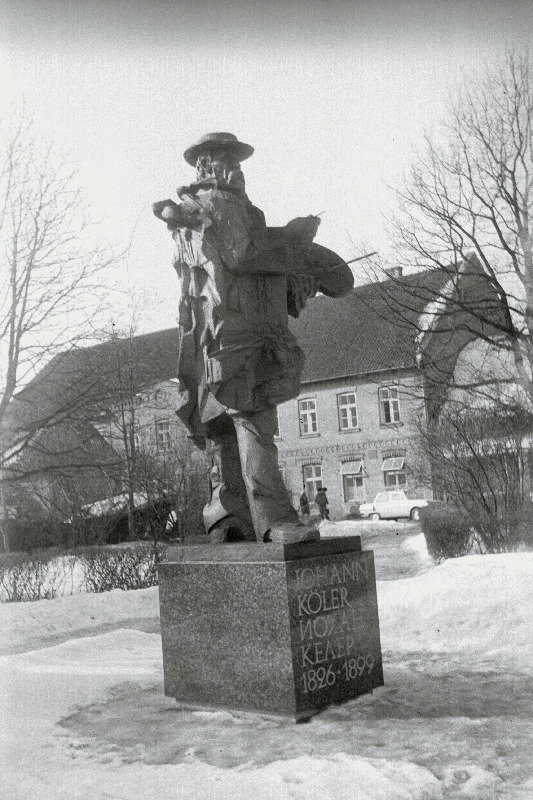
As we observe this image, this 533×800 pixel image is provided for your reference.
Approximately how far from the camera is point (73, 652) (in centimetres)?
759

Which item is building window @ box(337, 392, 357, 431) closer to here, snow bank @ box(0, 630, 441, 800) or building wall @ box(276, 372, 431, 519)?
building wall @ box(276, 372, 431, 519)

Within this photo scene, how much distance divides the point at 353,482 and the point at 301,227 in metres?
31.1

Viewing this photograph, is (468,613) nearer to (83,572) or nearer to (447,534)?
(447,534)

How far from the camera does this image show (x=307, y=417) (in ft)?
125

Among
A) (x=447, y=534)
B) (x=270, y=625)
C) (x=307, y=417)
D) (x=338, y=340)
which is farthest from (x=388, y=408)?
(x=270, y=625)

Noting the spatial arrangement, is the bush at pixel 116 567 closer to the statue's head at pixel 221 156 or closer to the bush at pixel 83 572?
the bush at pixel 83 572

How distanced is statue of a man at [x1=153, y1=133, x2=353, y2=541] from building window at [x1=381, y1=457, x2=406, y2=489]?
29.5m

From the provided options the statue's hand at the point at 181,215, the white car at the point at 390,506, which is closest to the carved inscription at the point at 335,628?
the statue's hand at the point at 181,215

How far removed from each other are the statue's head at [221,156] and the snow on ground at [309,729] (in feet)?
11.4

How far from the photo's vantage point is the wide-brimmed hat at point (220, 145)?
5.87 m

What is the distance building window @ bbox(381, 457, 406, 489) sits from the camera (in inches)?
1377

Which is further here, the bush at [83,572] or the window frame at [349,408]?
the window frame at [349,408]

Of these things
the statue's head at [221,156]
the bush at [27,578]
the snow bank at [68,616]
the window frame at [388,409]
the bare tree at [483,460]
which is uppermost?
the window frame at [388,409]

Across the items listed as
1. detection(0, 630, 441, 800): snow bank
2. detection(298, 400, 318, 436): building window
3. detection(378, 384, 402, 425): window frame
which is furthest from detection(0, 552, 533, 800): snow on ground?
detection(298, 400, 318, 436): building window
